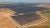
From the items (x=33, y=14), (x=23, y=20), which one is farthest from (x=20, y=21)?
(x=33, y=14)

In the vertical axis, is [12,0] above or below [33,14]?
above

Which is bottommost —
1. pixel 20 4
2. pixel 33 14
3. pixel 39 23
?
pixel 39 23

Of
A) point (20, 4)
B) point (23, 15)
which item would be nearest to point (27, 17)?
point (23, 15)

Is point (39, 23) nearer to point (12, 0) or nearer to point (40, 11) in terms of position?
point (40, 11)

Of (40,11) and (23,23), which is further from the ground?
(40,11)

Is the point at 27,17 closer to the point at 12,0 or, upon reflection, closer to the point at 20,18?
the point at 20,18

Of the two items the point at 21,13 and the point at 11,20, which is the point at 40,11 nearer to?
the point at 21,13

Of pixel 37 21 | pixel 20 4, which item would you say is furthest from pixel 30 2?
pixel 37 21
